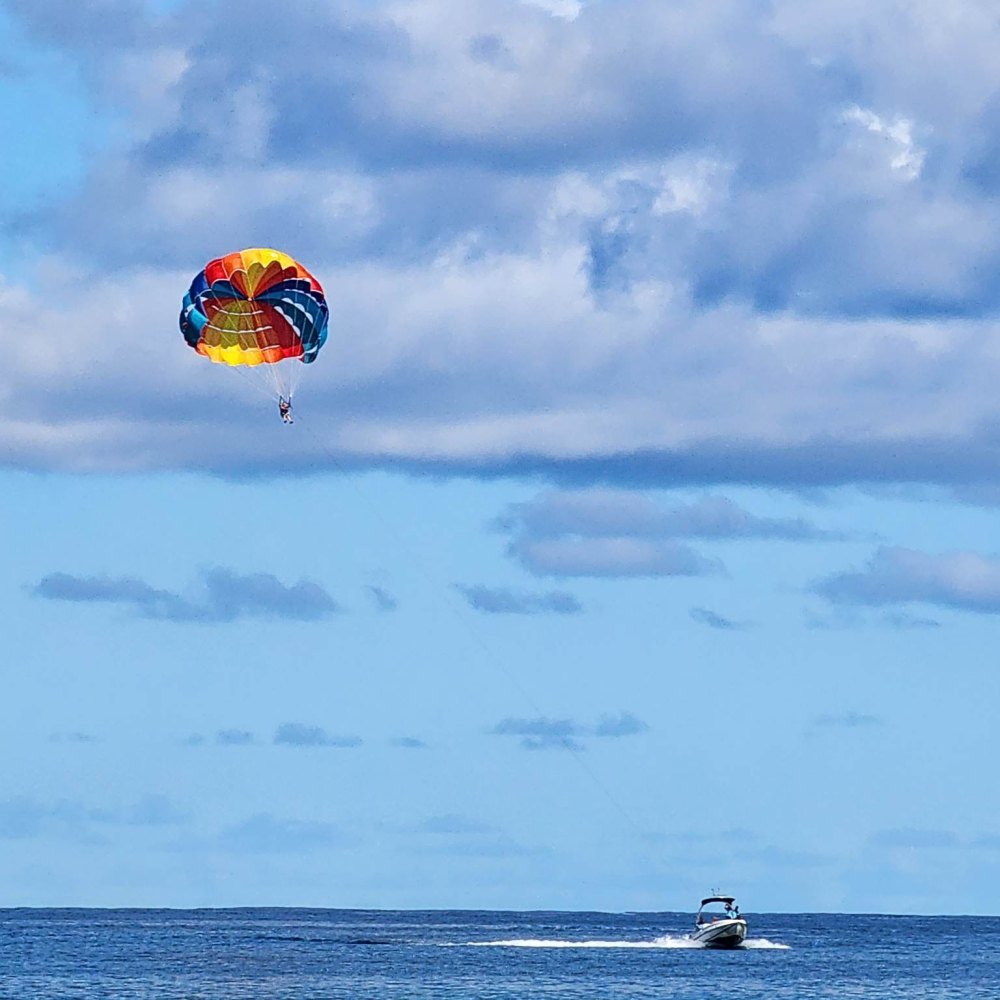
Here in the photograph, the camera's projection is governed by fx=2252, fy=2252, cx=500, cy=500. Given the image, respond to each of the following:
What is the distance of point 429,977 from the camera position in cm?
15062

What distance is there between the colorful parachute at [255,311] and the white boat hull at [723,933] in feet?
272

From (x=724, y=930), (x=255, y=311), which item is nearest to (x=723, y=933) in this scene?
(x=724, y=930)

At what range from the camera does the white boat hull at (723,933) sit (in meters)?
171

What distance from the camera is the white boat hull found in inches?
6727

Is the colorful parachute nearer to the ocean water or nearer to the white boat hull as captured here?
the ocean water

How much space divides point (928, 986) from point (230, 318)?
3047 inches

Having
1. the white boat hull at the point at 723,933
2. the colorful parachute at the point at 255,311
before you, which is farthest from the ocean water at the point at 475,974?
the colorful parachute at the point at 255,311

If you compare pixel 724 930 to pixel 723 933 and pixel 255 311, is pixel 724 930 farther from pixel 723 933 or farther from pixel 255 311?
pixel 255 311

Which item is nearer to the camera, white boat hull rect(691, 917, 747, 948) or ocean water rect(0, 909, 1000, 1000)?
ocean water rect(0, 909, 1000, 1000)

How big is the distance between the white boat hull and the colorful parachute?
8293 cm

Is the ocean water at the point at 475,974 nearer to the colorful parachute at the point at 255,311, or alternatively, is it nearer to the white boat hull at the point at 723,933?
the white boat hull at the point at 723,933

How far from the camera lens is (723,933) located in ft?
566

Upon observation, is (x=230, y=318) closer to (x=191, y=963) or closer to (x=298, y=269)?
(x=298, y=269)

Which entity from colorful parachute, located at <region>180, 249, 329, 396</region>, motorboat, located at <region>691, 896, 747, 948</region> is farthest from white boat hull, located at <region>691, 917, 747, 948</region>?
colorful parachute, located at <region>180, 249, 329, 396</region>
